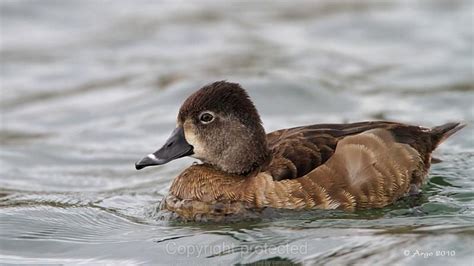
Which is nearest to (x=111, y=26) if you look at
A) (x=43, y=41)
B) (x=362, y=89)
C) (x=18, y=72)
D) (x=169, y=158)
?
(x=43, y=41)

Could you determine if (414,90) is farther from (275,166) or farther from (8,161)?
(275,166)

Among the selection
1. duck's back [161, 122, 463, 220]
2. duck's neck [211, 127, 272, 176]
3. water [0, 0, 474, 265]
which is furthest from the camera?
duck's neck [211, 127, 272, 176]

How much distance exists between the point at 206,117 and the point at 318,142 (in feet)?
2.78

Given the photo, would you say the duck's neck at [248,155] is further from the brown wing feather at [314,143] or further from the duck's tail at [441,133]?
the duck's tail at [441,133]

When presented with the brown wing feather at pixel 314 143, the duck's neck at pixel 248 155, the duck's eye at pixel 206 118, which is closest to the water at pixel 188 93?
the brown wing feather at pixel 314 143

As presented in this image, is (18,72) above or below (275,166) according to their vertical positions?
above

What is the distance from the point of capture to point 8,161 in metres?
11.2

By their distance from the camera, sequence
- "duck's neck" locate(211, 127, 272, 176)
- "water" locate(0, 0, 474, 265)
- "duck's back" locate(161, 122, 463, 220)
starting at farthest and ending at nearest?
"duck's neck" locate(211, 127, 272, 176), "duck's back" locate(161, 122, 463, 220), "water" locate(0, 0, 474, 265)

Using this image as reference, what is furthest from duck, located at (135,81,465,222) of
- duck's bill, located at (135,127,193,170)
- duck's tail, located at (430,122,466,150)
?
duck's tail, located at (430,122,466,150)

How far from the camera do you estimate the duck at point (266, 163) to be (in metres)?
7.59

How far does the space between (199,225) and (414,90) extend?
239 inches

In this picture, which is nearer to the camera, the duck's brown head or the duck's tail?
the duck's brown head

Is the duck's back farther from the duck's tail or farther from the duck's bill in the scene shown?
the duck's tail

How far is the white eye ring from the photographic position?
789cm
